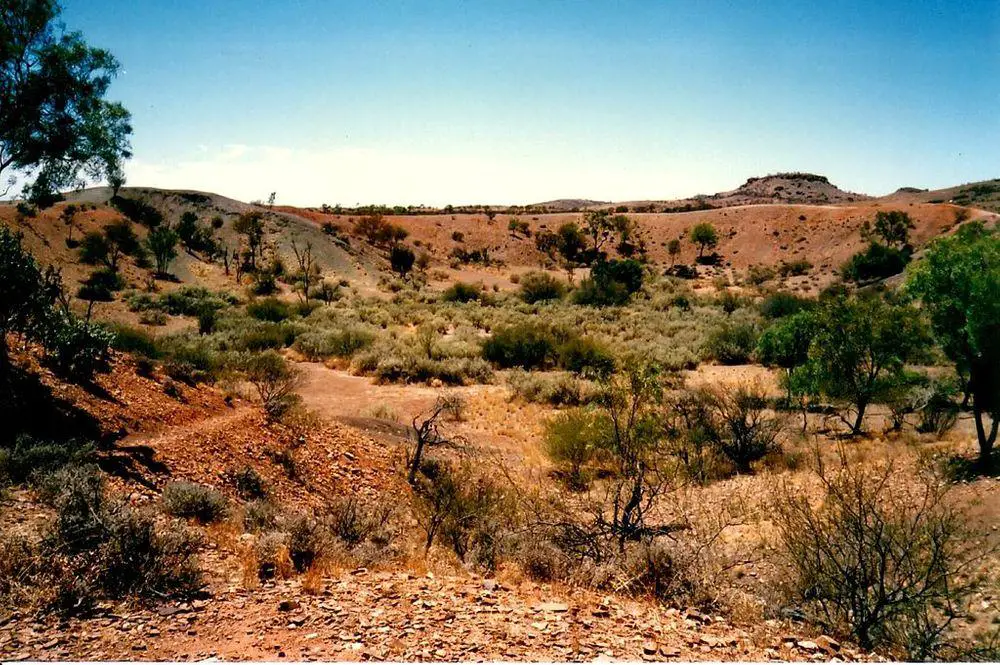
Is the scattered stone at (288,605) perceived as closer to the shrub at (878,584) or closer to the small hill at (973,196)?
the shrub at (878,584)

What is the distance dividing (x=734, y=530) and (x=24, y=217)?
55.7 meters

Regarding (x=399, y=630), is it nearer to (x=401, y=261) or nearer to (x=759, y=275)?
(x=401, y=261)

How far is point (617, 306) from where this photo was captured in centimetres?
4388

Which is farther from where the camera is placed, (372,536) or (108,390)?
(108,390)

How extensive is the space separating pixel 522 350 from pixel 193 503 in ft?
60.5

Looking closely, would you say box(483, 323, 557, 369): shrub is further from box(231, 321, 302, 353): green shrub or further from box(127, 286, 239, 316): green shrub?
box(127, 286, 239, 316): green shrub

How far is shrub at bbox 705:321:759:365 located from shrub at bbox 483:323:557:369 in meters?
7.57

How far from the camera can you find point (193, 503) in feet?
25.8

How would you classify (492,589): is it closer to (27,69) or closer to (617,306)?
(27,69)

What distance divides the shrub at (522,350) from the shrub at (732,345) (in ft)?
24.8

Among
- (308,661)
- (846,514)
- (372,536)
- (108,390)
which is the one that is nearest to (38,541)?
(308,661)

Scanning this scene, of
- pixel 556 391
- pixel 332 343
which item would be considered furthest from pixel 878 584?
pixel 332 343

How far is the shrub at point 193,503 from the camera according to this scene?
7.70 metres

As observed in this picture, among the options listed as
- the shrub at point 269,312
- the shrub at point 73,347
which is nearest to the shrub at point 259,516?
the shrub at point 73,347
